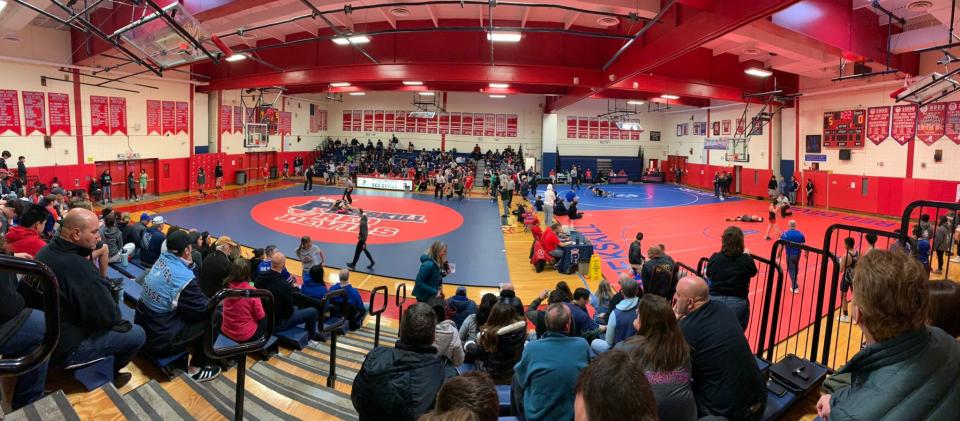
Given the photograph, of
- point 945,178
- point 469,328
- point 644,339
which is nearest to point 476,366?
point 469,328

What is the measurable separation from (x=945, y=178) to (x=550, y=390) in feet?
79.8

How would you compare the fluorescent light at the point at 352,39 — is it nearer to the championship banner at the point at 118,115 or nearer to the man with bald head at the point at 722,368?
A: the man with bald head at the point at 722,368

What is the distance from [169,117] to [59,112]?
4997 millimetres

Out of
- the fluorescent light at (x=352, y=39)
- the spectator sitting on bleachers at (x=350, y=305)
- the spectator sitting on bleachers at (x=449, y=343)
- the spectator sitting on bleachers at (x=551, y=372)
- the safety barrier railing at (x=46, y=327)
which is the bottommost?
the spectator sitting on bleachers at (x=350, y=305)

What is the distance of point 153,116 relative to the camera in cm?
2316

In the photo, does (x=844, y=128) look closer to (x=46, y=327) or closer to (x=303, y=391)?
(x=303, y=391)

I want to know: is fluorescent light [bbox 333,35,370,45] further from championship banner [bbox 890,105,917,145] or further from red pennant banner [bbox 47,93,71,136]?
championship banner [bbox 890,105,917,145]

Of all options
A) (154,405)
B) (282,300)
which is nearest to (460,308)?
(282,300)

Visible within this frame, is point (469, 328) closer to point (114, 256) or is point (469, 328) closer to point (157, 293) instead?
point (157, 293)

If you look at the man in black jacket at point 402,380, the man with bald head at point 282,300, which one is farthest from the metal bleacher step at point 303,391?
the man with bald head at point 282,300

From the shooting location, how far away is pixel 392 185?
2862cm

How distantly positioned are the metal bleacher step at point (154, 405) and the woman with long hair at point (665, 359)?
2902 millimetres

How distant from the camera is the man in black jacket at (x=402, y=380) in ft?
9.07

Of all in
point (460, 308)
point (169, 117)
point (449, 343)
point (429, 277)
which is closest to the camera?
point (449, 343)
